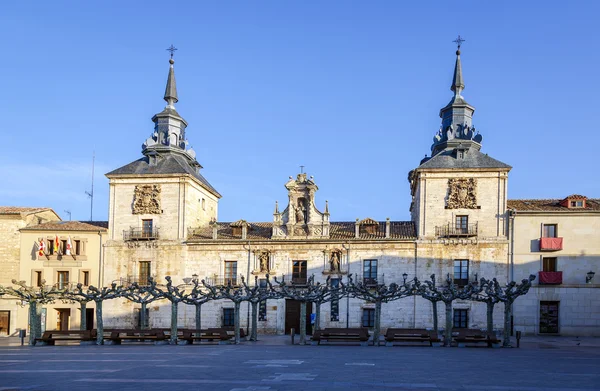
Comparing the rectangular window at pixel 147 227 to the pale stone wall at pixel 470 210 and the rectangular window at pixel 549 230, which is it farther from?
the rectangular window at pixel 549 230

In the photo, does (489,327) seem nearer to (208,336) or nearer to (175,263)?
(208,336)

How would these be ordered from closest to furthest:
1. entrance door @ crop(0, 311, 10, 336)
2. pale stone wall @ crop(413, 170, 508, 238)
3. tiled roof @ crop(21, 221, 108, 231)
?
pale stone wall @ crop(413, 170, 508, 238) < entrance door @ crop(0, 311, 10, 336) < tiled roof @ crop(21, 221, 108, 231)

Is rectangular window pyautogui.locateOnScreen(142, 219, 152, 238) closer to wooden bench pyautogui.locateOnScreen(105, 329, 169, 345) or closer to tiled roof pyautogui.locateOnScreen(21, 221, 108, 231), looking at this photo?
tiled roof pyautogui.locateOnScreen(21, 221, 108, 231)

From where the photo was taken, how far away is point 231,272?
46.2 m

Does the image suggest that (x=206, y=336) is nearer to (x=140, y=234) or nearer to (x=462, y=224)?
(x=140, y=234)

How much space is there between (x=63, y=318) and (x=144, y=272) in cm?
673

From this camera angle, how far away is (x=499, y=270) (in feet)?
141

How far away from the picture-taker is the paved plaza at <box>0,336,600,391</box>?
17188 millimetres

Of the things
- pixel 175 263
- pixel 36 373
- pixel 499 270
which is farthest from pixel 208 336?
pixel 499 270

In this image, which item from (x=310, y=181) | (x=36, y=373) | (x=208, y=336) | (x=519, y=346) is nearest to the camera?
(x=36, y=373)

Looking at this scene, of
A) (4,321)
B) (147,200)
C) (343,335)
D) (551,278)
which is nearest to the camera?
(343,335)

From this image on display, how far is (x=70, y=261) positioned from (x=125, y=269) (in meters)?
3.99

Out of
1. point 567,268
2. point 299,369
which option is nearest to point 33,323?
point 299,369

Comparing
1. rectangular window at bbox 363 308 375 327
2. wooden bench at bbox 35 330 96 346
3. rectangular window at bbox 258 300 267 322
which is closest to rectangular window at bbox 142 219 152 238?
rectangular window at bbox 258 300 267 322
